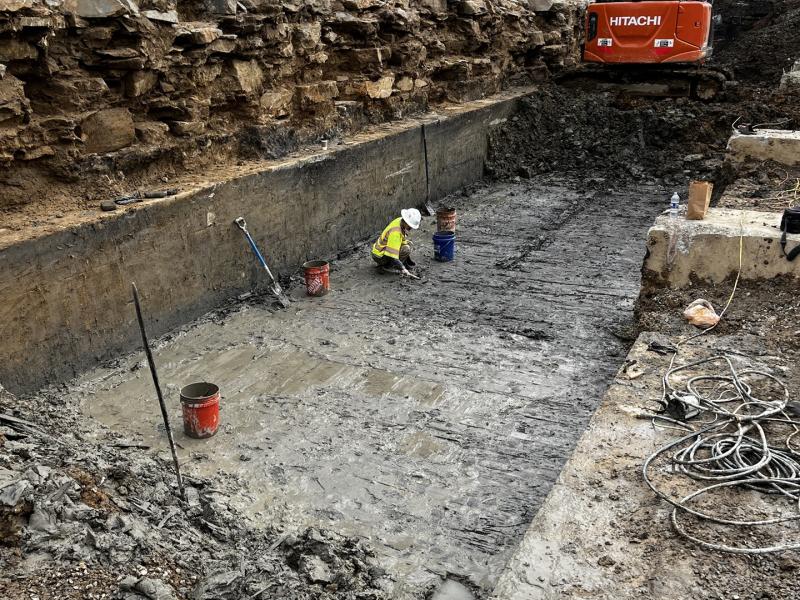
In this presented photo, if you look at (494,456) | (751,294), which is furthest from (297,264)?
(751,294)

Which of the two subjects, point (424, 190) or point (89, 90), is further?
point (424, 190)

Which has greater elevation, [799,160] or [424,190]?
[799,160]

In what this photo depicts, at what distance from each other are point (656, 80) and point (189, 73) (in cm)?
1077

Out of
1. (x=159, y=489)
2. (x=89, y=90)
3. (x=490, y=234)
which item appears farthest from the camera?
(x=490, y=234)

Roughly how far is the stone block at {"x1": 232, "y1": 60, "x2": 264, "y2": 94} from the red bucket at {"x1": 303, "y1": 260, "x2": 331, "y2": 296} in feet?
7.01

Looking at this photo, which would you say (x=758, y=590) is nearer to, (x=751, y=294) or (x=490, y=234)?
(x=751, y=294)

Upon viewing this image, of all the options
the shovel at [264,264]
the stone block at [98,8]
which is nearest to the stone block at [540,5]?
the shovel at [264,264]

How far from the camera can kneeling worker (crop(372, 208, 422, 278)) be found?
26.2 feet

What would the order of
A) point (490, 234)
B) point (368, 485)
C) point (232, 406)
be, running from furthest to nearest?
point (490, 234), point (232, 406), point (368, 485)

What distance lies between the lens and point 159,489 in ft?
13.9

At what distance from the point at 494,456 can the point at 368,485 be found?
916 mm

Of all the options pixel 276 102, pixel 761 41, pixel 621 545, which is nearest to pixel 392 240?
pixel 276 102

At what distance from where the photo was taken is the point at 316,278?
764 cm

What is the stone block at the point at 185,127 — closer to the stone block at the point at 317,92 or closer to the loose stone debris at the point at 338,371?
the loose stone debris at the point at 338,371
